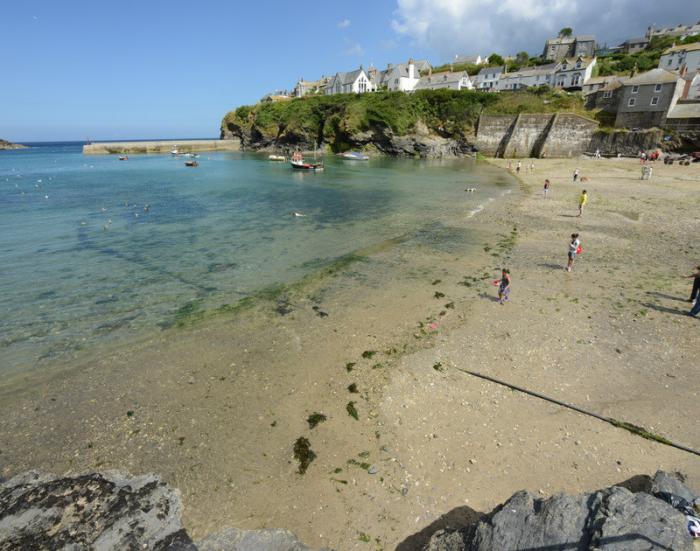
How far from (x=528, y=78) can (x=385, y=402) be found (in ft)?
364

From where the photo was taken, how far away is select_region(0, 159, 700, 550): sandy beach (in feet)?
24.7

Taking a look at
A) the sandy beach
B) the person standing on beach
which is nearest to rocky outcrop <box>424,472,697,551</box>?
the sandy beach

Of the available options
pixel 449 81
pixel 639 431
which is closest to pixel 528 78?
pixel 449 81

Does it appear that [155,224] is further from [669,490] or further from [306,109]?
[306,109]

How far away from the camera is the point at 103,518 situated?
22.1 feet

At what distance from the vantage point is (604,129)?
66062 millimetres

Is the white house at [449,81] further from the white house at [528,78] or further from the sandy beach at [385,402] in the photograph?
the sandy beach at [385,402]

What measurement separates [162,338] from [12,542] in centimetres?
744

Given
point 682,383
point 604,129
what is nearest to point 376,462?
point 682,383

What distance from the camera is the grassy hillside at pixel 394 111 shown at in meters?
79.5

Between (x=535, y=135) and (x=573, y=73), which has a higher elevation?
(x=573, y=73)

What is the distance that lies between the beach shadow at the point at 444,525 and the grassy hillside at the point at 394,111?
8681 cm

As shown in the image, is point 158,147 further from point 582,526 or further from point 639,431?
point 582,526

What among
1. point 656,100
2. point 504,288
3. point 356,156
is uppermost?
point 656,100
